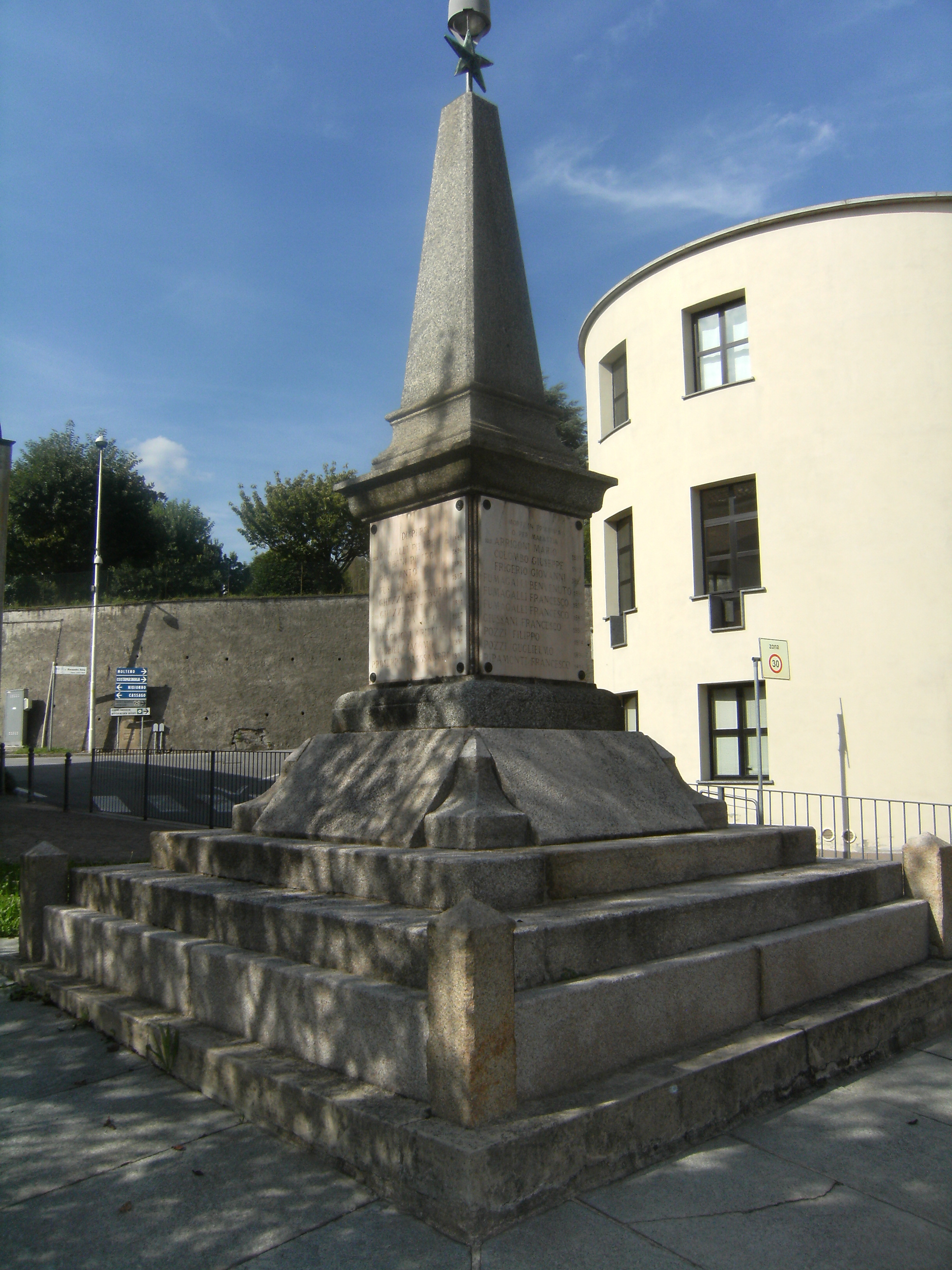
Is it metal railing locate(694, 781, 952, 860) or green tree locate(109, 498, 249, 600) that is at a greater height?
green tree locate(109, 498, 249, 600)

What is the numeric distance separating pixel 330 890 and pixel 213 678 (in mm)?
32606

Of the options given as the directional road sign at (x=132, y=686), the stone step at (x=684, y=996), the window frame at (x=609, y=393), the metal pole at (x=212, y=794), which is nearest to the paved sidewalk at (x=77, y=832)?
the metal pole at (x=212, y=794)

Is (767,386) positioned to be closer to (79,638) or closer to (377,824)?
(377,824)

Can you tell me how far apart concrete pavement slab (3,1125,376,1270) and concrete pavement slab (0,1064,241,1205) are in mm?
105

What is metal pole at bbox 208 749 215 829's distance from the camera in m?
14.2

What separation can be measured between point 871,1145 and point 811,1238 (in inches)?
35.1

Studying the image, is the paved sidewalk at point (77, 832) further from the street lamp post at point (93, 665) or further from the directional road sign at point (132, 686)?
the street lamp post at point (93, 665)

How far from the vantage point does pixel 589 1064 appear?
3568 mm

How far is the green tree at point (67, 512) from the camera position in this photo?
43.5m

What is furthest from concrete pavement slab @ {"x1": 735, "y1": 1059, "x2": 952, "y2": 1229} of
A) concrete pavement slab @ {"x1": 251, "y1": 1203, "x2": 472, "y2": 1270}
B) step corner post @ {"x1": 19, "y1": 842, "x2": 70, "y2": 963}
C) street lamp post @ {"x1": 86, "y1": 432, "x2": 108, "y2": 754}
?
street lamp post @ {"x1": 86, "y1": 432, "x2": 108, "y2": 754}

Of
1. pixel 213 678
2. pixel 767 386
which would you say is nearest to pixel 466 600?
pixel 767 386

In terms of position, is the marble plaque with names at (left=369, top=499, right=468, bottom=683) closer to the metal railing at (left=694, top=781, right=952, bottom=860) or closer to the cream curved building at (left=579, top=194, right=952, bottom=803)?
the metal railing at (left=694, top=781, right=952, bottom=860)

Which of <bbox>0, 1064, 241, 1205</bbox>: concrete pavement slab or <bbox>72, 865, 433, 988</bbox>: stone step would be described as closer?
<bbox>0, 1064, 241, 1205</bbox>: concrete pavement slab

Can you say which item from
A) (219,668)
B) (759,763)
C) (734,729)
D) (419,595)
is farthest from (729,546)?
(219,668)
